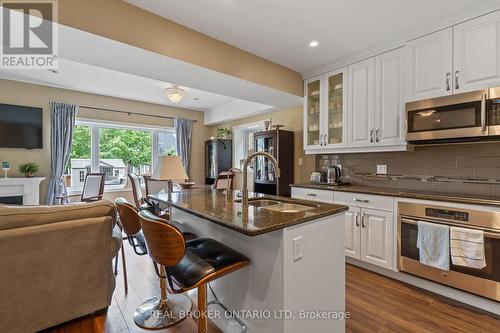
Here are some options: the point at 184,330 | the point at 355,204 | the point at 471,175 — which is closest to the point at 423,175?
the point at 471,175

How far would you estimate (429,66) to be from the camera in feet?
7.93

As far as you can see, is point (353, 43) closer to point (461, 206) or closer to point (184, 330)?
point (461, 206)

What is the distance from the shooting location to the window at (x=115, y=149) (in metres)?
4.82

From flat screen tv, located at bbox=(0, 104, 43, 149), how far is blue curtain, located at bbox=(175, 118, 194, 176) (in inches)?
101

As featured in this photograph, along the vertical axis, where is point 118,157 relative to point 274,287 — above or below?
above

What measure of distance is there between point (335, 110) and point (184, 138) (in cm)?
387

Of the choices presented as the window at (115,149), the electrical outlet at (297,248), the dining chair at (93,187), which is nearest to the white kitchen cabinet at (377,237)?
the electrical outlet at (297,248)

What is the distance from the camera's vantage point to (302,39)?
2656mm

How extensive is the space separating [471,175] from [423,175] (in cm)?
42

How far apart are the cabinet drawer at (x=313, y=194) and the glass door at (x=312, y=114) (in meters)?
0.73

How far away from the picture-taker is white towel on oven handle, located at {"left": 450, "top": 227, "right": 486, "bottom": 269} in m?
1.91

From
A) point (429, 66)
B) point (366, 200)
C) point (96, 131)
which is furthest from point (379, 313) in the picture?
point (96, 131)

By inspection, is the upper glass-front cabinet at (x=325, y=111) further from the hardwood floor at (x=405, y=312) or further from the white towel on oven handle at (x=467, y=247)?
the hardwood floor at (x=405, y=312)

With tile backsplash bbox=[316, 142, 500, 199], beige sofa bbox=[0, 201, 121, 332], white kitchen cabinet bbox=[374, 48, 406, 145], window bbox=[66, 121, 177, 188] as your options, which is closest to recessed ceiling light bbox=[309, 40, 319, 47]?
white kitchen cabinet bbox=[374, 48, 406, 145]
